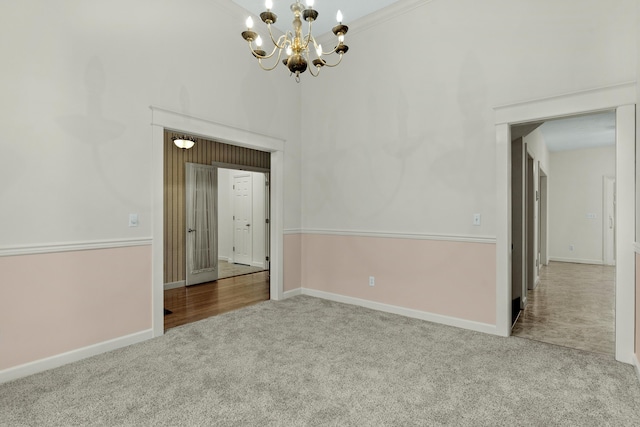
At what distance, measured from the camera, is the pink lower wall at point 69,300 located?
2445 mm

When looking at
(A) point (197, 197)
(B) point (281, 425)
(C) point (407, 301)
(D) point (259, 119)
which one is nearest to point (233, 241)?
(A) point (197, 197)

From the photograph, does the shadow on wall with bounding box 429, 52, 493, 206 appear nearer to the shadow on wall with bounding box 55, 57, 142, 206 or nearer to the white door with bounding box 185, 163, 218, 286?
the shadow on wall with bounding box 55, 57, 142, 206

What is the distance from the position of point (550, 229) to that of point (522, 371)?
24.6ft

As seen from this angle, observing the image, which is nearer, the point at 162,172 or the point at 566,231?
the point at 162,172

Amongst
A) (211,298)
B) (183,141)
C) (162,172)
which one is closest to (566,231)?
(211,298)

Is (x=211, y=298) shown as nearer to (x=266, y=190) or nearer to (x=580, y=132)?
(x=266, y=190)

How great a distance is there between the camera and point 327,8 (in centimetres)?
397

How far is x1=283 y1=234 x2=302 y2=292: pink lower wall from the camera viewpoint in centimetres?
473

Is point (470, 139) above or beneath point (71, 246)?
above

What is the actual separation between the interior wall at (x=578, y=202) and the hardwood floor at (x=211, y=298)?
24.6ft

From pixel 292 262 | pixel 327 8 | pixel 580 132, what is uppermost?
pixel 327 8

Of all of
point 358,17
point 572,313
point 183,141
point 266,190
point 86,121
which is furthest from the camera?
point 266,190

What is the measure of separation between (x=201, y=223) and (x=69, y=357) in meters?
3.35

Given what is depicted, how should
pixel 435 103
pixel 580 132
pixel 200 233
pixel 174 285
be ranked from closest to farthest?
pixel 435 103 < pixel 174 285 < pixel 200 233 < pixel 580 132
